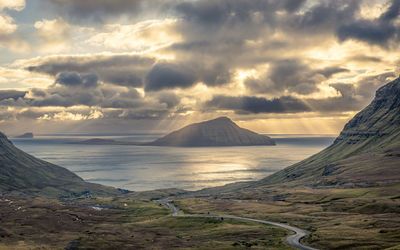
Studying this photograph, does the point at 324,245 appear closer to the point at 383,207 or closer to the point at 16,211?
the point at 383,207

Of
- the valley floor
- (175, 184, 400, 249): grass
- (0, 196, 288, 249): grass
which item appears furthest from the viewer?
(0, 196, 288, 249): grass

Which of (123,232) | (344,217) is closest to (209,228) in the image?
(123,232)

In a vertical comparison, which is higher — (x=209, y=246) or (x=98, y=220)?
(x=209, y=246)

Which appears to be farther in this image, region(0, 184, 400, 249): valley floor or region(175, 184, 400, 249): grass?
region(0, 184, 400, 249): valley floor

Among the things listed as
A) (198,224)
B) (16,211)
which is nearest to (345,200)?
(198,224)

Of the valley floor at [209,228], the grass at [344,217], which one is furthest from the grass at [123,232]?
the grass at [344,217]

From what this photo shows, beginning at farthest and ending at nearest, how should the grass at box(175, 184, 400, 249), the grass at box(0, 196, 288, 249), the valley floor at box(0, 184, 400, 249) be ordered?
the grass at box(0, 196, 288, 249), the valley floor at box(0, 184, 400, 249), the grass at box(175, 184, 400, 249)

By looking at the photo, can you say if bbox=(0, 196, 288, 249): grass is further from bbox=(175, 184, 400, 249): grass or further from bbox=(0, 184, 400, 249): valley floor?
bbox=(175, 184, 400, 249): grass

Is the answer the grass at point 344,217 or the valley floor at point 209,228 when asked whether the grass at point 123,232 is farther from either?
the grass at point 344,217

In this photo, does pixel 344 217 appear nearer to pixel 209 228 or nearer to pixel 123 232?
pixel 209 228

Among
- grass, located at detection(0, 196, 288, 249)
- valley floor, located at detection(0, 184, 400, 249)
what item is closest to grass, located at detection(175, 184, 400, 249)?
valley floor, located at detection(0, 184, 400, 249)

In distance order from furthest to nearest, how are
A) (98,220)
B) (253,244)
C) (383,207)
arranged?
(98,220) → (383,207) → (253,244)
